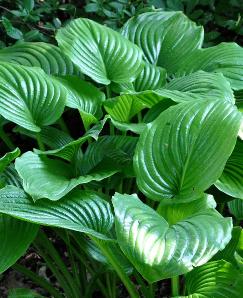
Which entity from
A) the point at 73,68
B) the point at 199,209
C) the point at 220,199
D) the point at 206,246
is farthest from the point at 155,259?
the point at 73,68

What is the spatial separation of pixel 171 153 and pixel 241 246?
0.29 m

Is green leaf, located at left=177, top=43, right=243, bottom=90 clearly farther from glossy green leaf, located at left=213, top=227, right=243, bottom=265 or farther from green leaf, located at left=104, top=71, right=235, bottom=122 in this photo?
glossy green leaf, located at left=213, top=227, right=243, bottom=265

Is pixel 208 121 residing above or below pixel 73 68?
above

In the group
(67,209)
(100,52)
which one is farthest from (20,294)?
(100,52)

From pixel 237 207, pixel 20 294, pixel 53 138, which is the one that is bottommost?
pixel 20 294

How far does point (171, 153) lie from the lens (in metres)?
1.29

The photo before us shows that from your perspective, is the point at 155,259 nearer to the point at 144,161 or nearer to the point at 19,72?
the point at 144,161

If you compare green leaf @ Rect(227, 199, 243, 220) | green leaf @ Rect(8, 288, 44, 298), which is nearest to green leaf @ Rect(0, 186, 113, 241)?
green leaf @ Rect(8, 288, 44, 298)

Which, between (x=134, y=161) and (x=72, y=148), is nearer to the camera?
(x=134, y=161)

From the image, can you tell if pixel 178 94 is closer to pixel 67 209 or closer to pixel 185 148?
pixel 185 148

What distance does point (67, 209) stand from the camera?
4.15 ft

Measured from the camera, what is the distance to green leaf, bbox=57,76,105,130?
5.02 ft

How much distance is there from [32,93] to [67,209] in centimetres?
38

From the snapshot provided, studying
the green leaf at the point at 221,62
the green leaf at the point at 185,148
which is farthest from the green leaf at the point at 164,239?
the green leaf at the point at 221,62
